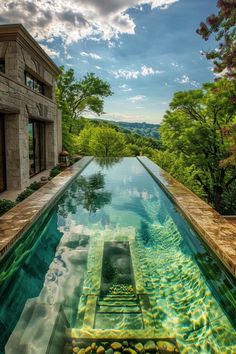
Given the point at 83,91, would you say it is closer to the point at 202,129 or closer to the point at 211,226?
the point at 202,129

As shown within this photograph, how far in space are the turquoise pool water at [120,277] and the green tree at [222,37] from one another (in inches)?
230

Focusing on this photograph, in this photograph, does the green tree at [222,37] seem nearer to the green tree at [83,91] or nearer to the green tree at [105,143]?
the green tree at [105,143]

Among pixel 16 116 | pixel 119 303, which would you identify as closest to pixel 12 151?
pixel 16 116

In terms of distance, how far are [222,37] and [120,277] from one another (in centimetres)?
875

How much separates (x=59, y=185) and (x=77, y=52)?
59.3ft

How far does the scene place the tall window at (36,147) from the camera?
11.5 meters

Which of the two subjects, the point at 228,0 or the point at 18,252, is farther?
the point at 228,0

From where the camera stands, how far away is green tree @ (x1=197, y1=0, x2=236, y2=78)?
8.11 meters

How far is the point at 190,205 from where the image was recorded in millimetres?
5281

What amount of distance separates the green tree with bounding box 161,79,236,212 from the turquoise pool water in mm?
10781

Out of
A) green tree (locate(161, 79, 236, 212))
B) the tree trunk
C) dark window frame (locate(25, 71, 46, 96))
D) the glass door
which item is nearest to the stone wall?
the glass door

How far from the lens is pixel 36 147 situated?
41.6 feet

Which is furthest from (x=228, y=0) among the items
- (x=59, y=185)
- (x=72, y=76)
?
(x=72, y=76)

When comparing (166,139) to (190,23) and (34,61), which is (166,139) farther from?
(34,61)
